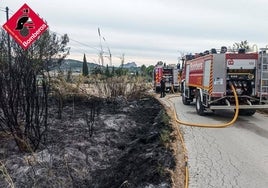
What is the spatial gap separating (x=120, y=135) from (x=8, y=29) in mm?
4902

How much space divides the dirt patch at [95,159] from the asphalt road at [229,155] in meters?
0.41

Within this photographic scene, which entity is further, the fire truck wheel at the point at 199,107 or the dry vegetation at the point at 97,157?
the fire truck wheel at the point at 199,107

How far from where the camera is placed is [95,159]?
8203 mm

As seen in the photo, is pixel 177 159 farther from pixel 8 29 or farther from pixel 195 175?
pixel 8 29

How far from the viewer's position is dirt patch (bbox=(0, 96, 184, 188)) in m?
6.41

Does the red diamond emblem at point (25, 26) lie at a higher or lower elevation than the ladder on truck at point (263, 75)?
higher

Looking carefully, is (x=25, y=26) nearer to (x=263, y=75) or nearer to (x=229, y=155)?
(x=229, y=155)

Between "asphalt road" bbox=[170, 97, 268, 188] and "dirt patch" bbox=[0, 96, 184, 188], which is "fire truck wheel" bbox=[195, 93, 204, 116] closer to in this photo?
"asphalt road" bbox=[170, 97, 268, 188]

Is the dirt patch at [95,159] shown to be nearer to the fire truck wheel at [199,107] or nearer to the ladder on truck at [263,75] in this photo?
the fire truck wheel at [199,107]

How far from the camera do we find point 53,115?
1292 cm

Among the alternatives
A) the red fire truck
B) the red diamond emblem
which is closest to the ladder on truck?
the red fire truck

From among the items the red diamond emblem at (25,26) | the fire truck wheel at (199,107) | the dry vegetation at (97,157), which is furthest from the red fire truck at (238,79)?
the red diamond emblem at (25,26)


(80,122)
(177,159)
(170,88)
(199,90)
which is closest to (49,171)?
(177,159)

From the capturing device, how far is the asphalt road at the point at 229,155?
617 centimetres
